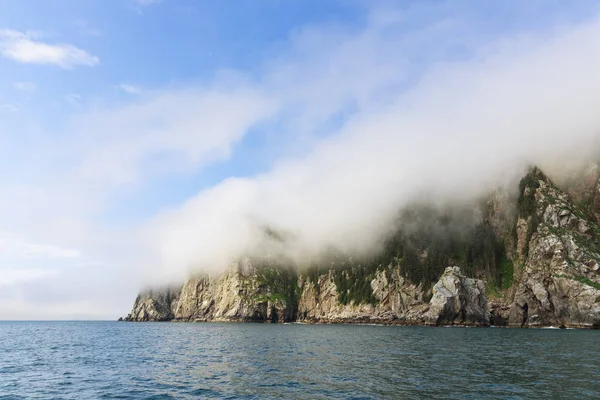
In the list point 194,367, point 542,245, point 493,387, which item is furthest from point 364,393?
point 542,245

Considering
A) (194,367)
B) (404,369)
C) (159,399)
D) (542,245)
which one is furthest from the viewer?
(542,245)

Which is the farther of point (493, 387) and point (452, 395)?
point (493, 387)

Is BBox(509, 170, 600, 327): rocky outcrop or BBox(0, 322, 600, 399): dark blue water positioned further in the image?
BBox(509, 170, 600, 327): rocky outcrop

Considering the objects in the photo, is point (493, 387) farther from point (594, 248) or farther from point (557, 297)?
point (594, 248)

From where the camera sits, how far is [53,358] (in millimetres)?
70000

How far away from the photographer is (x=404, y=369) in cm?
5294

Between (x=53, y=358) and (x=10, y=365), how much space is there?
31.8 feet

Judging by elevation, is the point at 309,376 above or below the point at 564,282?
below

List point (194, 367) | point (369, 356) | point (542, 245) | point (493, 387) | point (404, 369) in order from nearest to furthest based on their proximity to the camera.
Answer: point (493, 387) < point (404, 369) < point (194, 367) < point (369, 356) < point (542, 245)

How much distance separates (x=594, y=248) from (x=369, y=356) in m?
173

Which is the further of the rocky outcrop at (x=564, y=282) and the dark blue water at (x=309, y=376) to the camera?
the rocky outcrop at (x=564, y=282)

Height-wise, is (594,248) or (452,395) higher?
(594,248)

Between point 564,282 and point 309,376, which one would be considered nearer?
point 309,376

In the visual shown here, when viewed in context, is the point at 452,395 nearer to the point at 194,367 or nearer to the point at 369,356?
the point at 369,356
